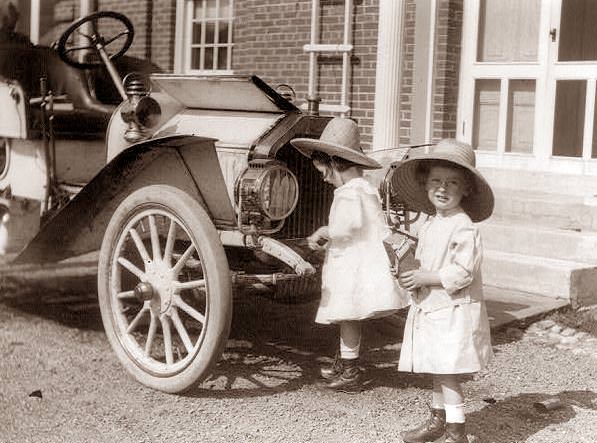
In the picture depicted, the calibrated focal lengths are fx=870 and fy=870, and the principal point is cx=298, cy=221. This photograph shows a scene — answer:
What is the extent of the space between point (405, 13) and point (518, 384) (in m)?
4.37

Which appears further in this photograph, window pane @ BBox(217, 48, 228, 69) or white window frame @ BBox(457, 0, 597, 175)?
window pane @ BBox(217, 48, 228, 69)

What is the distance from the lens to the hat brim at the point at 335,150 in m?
4.05

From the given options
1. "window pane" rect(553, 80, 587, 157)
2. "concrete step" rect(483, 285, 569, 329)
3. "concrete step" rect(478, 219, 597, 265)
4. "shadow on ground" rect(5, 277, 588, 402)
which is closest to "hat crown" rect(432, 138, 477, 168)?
"shadow on ground" rect(5, 277, 588, 402)

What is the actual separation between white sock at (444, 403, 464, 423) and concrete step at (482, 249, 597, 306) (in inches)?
120

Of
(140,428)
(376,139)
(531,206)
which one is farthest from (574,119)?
(140,428)

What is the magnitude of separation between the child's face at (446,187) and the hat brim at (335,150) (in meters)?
0.59

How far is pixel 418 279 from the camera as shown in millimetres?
3414

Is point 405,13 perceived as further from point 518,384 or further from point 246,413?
point 246,413

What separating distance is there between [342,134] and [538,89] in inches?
162

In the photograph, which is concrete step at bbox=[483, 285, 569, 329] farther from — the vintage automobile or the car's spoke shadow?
the vintage automobile

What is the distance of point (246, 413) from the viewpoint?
390 centimetres

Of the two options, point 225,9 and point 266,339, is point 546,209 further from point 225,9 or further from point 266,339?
point 225,9

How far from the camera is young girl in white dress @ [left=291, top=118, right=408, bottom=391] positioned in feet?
13.3

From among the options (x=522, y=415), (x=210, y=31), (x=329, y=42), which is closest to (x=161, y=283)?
(x=522, y=415)
